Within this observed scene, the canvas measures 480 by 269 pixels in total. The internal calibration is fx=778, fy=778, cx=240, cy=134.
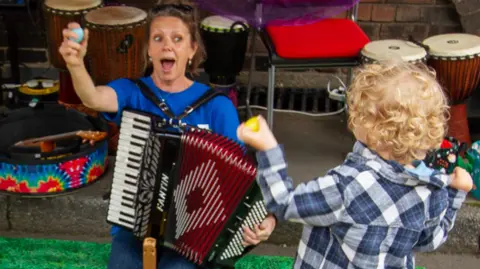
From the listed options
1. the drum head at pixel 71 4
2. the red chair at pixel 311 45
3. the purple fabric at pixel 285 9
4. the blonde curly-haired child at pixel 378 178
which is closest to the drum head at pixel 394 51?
the red chair at pixel 311 45

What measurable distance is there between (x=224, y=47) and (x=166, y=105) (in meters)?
1.43

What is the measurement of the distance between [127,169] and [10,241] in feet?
4.21

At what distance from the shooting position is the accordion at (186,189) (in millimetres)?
2193

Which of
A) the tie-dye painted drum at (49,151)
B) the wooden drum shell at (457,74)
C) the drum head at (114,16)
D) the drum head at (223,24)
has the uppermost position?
the drum head at (114,16)

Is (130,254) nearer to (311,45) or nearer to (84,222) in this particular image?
(84,222)

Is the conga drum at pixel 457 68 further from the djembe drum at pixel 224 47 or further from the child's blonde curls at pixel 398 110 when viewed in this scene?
the child's blonde curls at pixel 398 110

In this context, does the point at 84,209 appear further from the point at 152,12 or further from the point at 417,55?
the point at 417,55

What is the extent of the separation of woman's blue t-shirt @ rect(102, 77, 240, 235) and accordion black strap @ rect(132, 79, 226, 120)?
15mm

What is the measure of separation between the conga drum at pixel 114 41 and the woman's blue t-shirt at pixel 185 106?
46.7 inches

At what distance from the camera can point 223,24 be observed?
3.80 metres

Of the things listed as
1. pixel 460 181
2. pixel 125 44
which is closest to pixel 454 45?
pixel 125 44

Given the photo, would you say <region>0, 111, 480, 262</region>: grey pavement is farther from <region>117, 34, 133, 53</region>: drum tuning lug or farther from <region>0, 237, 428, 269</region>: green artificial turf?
<region>117, 34, 133, 53</region>: drum tuning lug

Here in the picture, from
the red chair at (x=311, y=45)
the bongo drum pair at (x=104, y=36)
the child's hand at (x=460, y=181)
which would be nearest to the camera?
the child's hand at (x=460, y=181)

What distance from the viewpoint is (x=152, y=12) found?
261 centimetres
